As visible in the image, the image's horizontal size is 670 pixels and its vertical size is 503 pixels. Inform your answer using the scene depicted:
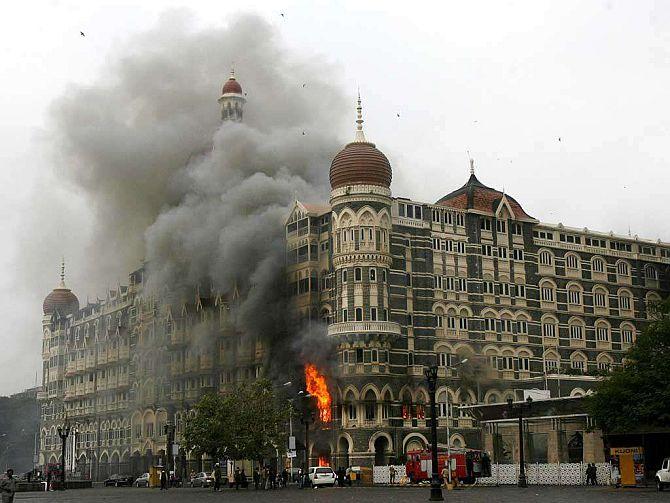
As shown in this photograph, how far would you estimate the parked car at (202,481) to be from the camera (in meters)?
92.1

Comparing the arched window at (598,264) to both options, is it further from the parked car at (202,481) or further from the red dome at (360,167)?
the parked car at (202,481)

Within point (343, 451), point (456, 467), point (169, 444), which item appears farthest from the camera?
point (169, 444)

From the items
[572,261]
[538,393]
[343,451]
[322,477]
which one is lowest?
[322,477]

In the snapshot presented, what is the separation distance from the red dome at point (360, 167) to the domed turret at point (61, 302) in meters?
79.9

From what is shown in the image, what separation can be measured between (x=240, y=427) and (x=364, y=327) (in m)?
16.8

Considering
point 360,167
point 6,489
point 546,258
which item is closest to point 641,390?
point 6,489

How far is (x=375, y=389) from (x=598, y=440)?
2600 cm

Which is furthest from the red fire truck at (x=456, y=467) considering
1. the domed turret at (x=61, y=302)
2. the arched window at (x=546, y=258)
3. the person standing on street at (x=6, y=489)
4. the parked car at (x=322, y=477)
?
the domed turret at (x=61, y=302)

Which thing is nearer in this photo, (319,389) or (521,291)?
(319,389)

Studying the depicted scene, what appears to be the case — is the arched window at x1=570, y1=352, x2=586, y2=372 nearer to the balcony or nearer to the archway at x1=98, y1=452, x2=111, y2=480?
the balcony

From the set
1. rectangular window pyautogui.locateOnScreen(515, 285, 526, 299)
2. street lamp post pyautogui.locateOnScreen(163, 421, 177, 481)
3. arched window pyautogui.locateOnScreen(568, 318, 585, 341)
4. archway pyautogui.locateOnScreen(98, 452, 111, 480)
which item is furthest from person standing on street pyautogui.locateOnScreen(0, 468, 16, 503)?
archway pyautogui.locateOnScreen(98, 452, 111, 480)

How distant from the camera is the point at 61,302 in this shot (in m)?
160

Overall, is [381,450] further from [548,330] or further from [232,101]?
[232,101]

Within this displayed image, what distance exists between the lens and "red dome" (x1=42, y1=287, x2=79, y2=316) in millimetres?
159625
